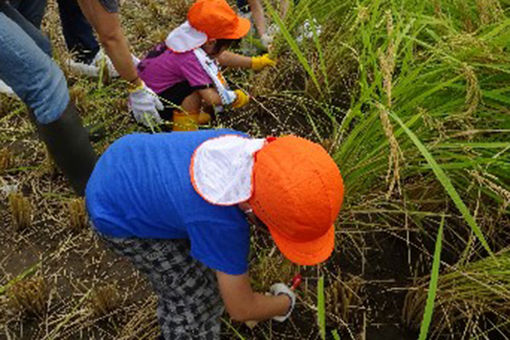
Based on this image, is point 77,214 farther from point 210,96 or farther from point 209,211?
point 209,211

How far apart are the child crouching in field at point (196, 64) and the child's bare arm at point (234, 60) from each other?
0.15 m

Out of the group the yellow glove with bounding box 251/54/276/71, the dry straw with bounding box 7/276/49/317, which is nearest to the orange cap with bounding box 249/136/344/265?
the dry straw with bounding box 7/276/49/317

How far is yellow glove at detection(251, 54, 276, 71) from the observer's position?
2.60 metres

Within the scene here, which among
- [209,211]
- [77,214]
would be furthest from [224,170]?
[77,214]

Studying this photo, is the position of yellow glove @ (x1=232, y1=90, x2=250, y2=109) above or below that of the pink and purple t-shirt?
below

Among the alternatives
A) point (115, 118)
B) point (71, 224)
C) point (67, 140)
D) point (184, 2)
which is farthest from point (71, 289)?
point (184, 2)

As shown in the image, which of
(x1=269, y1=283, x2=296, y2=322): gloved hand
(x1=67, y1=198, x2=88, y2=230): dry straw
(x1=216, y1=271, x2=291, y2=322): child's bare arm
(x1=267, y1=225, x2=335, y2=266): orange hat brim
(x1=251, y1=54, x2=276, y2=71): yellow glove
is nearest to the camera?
(x1=267, y1=225, x2=335, y2=266): orange hat brim

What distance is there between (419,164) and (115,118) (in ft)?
5.11

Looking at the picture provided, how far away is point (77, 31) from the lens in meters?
3.02

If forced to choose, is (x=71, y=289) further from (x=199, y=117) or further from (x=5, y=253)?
(x=199, y=117)

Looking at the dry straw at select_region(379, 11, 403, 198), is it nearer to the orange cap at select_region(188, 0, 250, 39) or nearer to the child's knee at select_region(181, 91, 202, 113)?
the orange cap at select_region(188, 0, 250, 39)

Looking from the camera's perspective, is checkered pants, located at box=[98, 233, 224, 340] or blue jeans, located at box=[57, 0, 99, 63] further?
blue jeans, located at box=[57, 0, 99, 63]

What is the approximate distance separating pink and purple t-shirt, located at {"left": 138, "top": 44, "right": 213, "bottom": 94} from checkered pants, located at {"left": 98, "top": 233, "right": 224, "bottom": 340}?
3.35 ft

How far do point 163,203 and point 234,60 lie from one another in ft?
4.99
